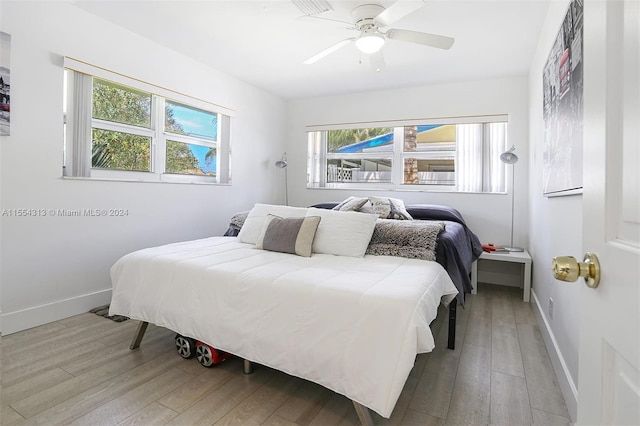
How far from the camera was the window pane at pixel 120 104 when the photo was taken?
2857 millimetres

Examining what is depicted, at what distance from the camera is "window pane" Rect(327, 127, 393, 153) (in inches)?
178

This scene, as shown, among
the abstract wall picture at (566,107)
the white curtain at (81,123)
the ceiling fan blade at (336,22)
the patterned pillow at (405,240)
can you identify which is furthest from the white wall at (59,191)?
the abstract wall picture at (566,107)

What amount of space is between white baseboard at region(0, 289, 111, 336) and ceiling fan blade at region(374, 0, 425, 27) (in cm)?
316

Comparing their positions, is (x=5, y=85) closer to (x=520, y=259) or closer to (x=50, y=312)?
(x=50, y=312)

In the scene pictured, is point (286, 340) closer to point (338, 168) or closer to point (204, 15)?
point (204, 15)

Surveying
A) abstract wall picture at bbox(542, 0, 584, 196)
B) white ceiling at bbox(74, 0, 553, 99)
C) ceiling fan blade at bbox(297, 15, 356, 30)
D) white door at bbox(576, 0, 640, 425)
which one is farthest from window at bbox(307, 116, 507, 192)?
white door at bbox(576, 0, 640, 425)

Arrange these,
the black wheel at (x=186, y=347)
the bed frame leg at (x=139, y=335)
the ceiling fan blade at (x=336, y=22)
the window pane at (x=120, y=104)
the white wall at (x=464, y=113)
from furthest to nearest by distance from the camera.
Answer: the white wall at (x=464, y=113)
the window pane at (x=120, y=104)
the ceiling fan blade at (x=336, y=22)
the bed frame leg at (x=139, y=335)
the black wheel at (x=186, y=347)

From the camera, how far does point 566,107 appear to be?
1715mm

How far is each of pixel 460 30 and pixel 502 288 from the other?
2.73 meters

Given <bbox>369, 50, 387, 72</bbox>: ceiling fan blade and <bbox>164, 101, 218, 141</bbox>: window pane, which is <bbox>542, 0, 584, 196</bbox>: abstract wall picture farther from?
<bbox>164, 101, 218, 141</bbox>: window pane

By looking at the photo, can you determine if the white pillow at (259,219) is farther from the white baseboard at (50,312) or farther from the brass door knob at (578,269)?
the brass door knob at (578,269)

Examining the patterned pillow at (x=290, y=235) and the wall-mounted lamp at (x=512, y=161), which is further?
the wall-mounted lamp at (x=512, y=161)

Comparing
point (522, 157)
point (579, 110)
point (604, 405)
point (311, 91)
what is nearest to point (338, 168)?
point (311, 91)

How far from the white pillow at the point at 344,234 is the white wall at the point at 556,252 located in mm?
1117
